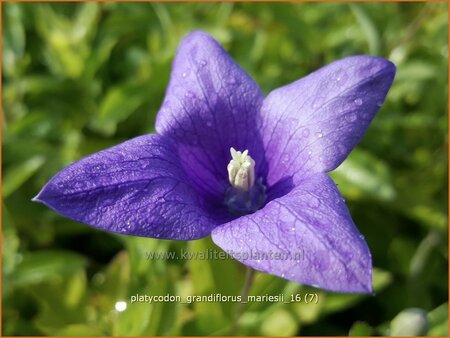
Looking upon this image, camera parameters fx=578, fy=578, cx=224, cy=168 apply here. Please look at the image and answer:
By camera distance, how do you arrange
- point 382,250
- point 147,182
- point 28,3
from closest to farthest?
point 147,182 → point 382,250 → point 28,3

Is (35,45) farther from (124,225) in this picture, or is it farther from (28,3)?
(124,225)

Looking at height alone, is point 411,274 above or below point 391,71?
below

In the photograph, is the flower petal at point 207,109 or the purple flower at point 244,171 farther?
the flower petal at point 207,109

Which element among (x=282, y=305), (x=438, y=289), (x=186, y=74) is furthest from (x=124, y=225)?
(x=438, y=289)

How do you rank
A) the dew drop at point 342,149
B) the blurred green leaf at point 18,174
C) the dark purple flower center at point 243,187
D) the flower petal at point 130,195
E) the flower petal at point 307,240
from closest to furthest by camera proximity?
the flower petal at point 307,240, the flower petal at point 130,195, the dew drop at point 342,149, the dark purple flower center at point 243,187, the blurred green leaf at point 18,174

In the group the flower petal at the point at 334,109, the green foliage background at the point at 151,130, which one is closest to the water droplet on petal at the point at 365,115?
the flower petal at the point at 334,109

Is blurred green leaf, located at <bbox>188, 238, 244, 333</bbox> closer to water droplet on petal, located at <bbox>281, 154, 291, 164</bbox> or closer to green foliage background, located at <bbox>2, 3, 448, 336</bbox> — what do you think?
green foliage background, located at <bbox>2, 3, 448, 336</bbox>

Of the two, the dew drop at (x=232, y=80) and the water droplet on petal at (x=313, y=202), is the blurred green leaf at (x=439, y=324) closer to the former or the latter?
the water droplet on petal at (x=313, y=202)
